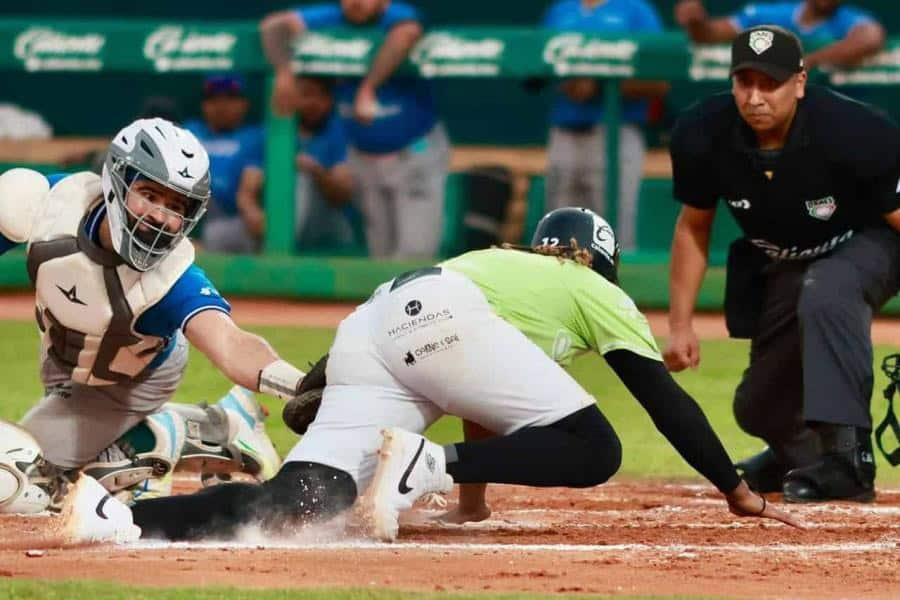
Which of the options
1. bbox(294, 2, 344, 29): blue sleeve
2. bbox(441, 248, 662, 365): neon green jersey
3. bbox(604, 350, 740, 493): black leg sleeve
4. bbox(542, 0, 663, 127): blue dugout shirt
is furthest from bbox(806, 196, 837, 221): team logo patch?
bbox(294, 2, 344, 29): blue sleeve

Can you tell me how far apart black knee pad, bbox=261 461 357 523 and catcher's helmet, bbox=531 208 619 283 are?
95 centimetres

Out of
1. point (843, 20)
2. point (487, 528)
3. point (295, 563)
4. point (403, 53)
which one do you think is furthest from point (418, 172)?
point (295, 563)

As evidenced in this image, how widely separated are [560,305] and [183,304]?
3.62 feet

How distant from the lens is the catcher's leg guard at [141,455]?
6305 millimetres

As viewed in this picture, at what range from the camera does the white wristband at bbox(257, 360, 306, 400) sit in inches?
217

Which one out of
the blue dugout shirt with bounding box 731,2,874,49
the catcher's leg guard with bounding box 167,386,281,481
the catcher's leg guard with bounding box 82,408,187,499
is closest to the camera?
the catcher's leg guard with bounding box 82,408,187,499

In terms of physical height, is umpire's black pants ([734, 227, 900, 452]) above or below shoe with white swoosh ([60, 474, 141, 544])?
above

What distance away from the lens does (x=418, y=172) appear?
12.4 metres

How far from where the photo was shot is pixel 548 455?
550 centimetres

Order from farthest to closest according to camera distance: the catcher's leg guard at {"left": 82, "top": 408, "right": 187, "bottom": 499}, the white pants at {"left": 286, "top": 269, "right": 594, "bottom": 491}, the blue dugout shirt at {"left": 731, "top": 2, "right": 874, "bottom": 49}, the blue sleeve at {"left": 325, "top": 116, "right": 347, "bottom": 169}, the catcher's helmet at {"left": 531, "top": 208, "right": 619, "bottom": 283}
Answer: the blue sleeve at {"left": 325, "top": 116, "right": 347, "bottom": 169} → the blue dugout shirt at {"left": 731, "top": 2, "right": 874, "bottom": 49} → the catcher's leg guard at {"left": 82, "top": 408, "right": 187, "bottom": 499} → the catcher's helmet at {"left": 531, "top": 208, "right": 619, "bottom": 283} → the white pants at {"left": 286, "top": 269, "right": 594, "bottom": 491}

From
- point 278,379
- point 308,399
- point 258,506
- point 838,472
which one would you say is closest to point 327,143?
point 838,472

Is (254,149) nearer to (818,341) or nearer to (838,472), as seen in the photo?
(818,341)

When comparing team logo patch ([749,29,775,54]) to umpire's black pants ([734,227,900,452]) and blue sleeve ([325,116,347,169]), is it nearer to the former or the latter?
umpire's black pants ([734,227,900,452])

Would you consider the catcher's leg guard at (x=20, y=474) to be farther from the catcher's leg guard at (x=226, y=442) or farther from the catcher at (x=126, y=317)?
the catcher's leg guard at (x=226, y=442)
